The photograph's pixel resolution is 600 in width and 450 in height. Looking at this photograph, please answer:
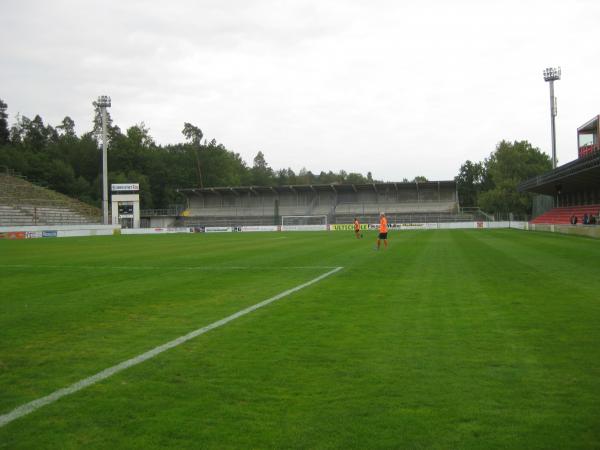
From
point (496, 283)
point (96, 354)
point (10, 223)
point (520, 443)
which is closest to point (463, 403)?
point (520, 443)

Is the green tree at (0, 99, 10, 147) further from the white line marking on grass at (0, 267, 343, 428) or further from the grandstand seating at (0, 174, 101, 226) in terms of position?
the white line marking on grass at (0, 267, 343, 428)

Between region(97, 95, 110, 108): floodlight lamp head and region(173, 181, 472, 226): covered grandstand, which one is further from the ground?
region(97, 95, 110, 108): floodlight lamp head

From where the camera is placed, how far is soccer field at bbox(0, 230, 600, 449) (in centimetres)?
370

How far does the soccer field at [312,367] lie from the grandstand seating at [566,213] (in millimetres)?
34647

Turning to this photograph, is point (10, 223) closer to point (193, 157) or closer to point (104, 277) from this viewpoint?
point (104, 277)

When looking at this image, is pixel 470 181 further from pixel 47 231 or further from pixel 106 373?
pixel 106 373

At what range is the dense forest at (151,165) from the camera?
89.1 m

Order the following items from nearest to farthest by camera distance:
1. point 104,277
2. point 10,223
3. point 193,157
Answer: point 104,277
point 10,223
point 193,157

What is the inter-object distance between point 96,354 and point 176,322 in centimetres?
183

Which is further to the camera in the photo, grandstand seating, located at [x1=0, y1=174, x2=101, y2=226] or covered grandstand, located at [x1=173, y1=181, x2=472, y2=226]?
covered grandstand, located at [x1=173, y1=181, x2=472, y2=226]

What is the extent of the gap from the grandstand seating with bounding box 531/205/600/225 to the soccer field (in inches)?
1364

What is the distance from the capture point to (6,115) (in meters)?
102

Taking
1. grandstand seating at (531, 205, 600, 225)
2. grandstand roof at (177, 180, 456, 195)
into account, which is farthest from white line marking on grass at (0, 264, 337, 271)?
grandstand roof at (177, 180, 456, 195)

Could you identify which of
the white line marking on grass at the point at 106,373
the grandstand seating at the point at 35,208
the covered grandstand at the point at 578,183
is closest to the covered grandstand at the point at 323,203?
the grandstand seating at the point at 35,208
